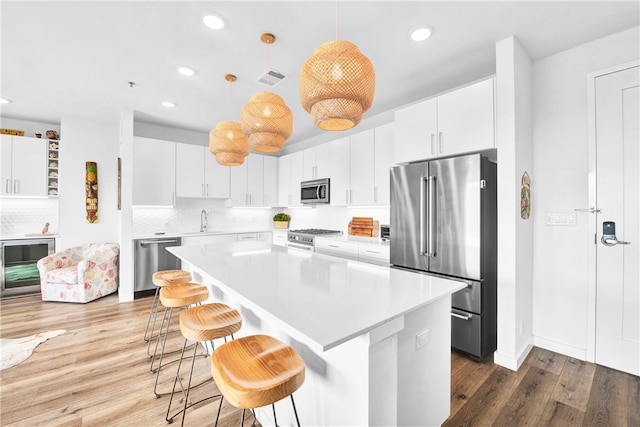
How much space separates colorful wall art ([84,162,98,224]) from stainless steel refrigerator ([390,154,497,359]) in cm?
485

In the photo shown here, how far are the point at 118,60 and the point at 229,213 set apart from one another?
3165 millimetres

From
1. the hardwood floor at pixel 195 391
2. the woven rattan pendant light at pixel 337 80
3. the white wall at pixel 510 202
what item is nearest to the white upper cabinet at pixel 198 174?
the hardwood floor at pixel 195 391

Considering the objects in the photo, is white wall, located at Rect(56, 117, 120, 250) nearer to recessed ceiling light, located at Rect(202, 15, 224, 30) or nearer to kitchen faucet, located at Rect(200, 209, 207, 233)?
kitchen faucet, located at Rect(200, 209, 207, 233)

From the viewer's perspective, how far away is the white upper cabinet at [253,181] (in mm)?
5219

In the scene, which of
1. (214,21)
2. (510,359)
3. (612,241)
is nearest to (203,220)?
(214,21)

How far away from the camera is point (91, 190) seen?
4555 millimetres

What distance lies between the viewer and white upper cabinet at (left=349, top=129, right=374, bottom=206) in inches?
151

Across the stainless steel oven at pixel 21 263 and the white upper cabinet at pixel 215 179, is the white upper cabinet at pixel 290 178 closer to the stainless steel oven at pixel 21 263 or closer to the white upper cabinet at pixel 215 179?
the white upper cabinet at pixel 215 179

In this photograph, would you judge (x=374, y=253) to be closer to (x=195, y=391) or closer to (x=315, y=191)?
(x=315, y=191)

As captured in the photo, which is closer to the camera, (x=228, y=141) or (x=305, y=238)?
(x=228, y=141)

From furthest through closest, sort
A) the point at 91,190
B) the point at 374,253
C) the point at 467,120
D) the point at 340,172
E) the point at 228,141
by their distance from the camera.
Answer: the point at 91,190 → the point at 340,172 → the point at 374,253 → the point at 467,120 → the point at 228,141

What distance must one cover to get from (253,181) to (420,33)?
3.86 m

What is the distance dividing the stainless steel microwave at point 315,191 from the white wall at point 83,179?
3168 mm

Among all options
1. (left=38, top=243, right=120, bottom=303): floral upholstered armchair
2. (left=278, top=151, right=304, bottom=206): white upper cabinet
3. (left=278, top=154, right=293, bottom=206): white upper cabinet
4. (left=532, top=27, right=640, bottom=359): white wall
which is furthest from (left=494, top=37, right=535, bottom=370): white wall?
(left=38, top=243, right=120, bottom=303): floral upholstered armchair
